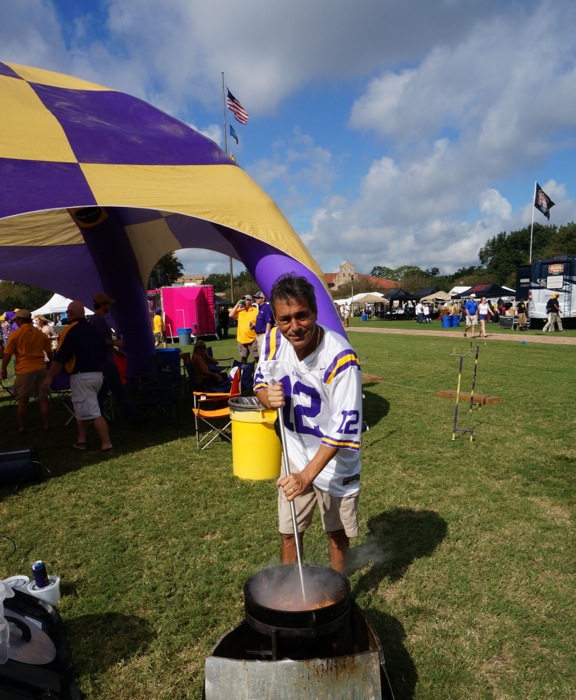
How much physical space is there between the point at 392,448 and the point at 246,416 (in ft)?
6.99

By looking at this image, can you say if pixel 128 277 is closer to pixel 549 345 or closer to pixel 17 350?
pixel 17 350

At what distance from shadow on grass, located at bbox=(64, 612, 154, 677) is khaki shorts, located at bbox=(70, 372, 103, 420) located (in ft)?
11.7

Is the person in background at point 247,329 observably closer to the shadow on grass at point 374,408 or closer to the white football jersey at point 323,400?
the shadow on grass at point 374,408

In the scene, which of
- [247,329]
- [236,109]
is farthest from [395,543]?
[236,109]

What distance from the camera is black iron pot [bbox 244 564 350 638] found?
6.03 ft

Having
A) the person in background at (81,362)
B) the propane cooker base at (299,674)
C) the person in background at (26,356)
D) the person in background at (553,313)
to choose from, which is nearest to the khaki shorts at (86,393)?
the person in background at (81,362)

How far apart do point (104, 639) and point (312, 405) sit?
78.7 inches

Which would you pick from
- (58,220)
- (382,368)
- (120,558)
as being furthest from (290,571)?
(382,368)

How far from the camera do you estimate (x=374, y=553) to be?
12.1 ft

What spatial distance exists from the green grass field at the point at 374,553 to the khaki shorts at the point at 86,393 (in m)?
0.63

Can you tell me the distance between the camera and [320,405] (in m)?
2.45

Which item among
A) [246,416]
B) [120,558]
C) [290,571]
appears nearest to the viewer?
[290,571]

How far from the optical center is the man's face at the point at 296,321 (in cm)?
222

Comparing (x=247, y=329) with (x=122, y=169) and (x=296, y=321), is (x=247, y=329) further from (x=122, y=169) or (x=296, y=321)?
(x=296, y=321)
